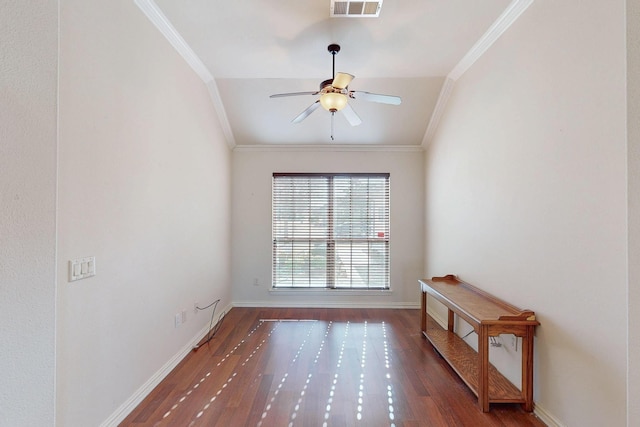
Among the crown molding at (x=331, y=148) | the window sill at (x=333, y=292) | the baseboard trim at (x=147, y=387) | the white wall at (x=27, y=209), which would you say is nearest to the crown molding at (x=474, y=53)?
the crown molding at (x=331, y=148)

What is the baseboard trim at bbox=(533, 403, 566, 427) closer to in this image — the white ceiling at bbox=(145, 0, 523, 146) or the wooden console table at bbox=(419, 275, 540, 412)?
the wooden console table at bbox=(419, 275, 540, 412)

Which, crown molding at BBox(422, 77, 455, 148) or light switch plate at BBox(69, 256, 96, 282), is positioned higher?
crown molding at BBox(422, 77, 455, 148)

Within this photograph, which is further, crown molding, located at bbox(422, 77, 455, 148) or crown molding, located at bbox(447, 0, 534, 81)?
crown molding, located at bbox(422, 77, 455, 148)

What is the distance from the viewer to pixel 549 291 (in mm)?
1910

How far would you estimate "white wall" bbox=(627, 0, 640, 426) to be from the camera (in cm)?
87

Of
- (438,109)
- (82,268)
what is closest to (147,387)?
(82,268)

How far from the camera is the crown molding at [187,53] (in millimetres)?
2221

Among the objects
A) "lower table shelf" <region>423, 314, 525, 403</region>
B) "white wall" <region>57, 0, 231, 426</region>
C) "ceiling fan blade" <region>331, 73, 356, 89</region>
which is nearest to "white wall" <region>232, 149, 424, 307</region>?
"lower table shelf" <region>423, 314, 525, 403</region>

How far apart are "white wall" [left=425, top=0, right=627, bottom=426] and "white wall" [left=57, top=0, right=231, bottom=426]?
2858 millimetres

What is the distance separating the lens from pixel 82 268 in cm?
166

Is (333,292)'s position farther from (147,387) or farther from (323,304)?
(147,387)

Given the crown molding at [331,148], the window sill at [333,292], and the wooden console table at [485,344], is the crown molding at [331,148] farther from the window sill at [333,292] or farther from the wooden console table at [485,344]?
the wooden console table at [485,344]

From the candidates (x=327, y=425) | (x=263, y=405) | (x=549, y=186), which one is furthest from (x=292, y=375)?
(x=549, y=186)

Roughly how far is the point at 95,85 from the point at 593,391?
3.37 meters
